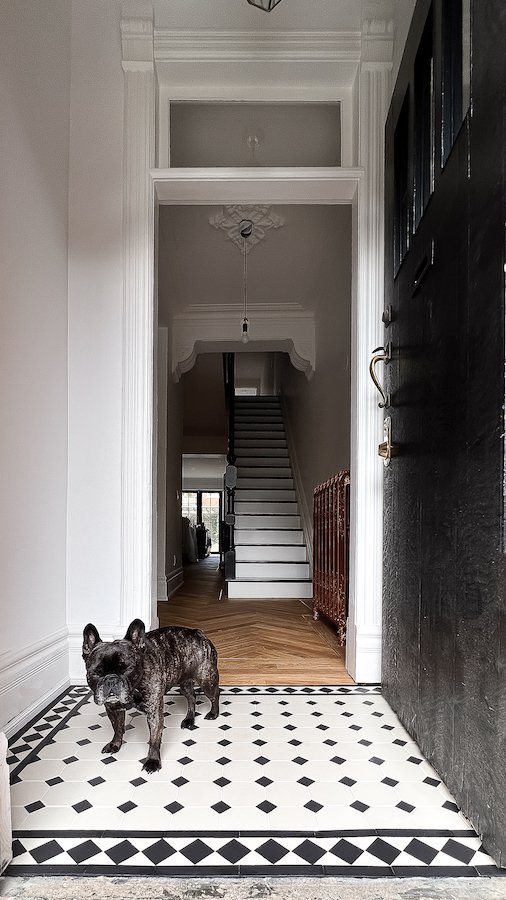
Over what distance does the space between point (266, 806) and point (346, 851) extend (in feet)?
1.10

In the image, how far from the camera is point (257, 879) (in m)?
1.53

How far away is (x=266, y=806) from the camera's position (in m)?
1.91

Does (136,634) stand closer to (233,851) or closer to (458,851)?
(233,851)

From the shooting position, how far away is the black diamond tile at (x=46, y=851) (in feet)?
5.32

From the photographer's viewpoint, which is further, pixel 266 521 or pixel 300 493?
pixel 300 493

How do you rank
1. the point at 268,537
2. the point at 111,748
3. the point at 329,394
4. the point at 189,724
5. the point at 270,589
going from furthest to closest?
1. the point at 268,537
2. the point at 270,589
3. the point at 329,394
4. the point at 189,724
5. the point at 111,748

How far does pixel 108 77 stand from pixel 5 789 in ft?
11.3

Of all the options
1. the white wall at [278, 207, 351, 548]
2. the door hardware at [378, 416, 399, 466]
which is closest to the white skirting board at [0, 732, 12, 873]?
the door hardware at [378, 416, 399, 466]

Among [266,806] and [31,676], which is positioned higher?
[31,676]

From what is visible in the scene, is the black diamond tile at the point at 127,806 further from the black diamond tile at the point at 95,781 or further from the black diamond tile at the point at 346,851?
the black diamond tile at the point at 346,851

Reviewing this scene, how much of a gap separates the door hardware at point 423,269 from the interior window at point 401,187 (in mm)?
293

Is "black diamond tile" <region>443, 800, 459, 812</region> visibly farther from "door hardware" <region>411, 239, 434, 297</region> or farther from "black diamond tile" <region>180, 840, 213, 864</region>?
"door hardware" <region>411, 239, 434, 297</region>

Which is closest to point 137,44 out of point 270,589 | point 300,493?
point 270,589

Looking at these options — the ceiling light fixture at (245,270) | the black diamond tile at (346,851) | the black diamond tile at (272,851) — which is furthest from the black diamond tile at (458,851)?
the ceiling light fixture at (245,270)
